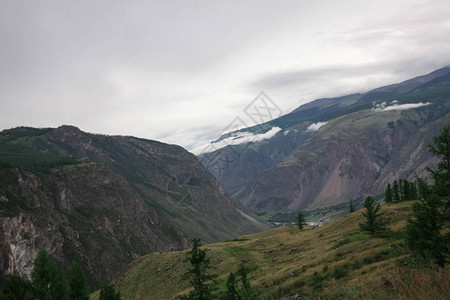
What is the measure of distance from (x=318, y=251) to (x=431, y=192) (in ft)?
101

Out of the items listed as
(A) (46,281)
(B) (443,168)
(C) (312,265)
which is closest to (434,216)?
(B) (443,168)

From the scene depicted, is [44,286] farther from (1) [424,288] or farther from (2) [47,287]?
(1) [424,288]

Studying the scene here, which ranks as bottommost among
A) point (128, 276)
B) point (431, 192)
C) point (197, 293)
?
point (128, 276)

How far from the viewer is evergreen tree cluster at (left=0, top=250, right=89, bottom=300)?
2019 inches

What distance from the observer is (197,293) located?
131ft

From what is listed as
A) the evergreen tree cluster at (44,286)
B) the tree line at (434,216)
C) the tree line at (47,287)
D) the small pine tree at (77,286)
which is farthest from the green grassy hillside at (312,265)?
the evergreen tree cluster at (44,286)

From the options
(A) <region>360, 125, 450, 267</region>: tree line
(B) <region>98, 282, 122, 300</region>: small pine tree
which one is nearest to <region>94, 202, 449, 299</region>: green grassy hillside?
(A) <region>360, 125, 450, 267</region>: tree line

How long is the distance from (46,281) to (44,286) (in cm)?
80

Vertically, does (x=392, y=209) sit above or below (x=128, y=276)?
above

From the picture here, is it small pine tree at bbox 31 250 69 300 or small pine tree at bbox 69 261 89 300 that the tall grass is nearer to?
small pine tree at bbox 31 250 69 300

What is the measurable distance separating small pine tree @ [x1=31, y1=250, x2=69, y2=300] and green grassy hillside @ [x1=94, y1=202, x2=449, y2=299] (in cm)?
2281

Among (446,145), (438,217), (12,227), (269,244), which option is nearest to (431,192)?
(438,217)

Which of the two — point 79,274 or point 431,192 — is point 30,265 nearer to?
point 79,274

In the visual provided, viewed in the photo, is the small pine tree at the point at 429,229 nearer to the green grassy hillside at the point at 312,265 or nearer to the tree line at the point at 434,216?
the tree line at the point at 434,216
